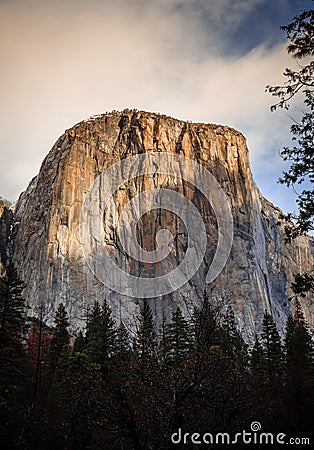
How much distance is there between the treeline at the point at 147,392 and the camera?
6324 mm

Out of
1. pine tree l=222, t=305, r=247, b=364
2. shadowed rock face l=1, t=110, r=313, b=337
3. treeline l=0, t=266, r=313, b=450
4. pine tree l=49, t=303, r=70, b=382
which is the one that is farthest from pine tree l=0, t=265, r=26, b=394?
shadowed rock face l=1, t=110, r=313, b=337

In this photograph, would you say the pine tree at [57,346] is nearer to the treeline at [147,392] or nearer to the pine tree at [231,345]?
the treeline at [147,392]

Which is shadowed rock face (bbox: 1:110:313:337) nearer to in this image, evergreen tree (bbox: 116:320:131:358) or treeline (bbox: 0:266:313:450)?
treeline (bbox: 0:266:313:450)

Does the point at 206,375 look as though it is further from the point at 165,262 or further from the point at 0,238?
the point at 0,238

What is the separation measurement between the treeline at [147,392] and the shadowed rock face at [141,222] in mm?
32391

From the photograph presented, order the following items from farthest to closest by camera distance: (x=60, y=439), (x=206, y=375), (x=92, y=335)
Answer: (x=92, y=335) → (x=60, y=439) → (x=206, y=375)

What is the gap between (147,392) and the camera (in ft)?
22.1

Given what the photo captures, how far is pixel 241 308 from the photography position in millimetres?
65875

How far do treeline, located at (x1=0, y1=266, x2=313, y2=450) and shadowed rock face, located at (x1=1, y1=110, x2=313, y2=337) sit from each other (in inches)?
1275

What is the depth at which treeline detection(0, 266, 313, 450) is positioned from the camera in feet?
20.7

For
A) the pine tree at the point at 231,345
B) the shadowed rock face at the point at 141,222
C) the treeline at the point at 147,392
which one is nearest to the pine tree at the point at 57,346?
Result: the treeline at the point at 147,392

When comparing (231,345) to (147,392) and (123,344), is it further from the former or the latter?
(147,392)

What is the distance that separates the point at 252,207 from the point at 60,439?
69809 millimetres

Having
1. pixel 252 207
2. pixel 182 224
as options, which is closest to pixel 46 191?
pixel 182 224
